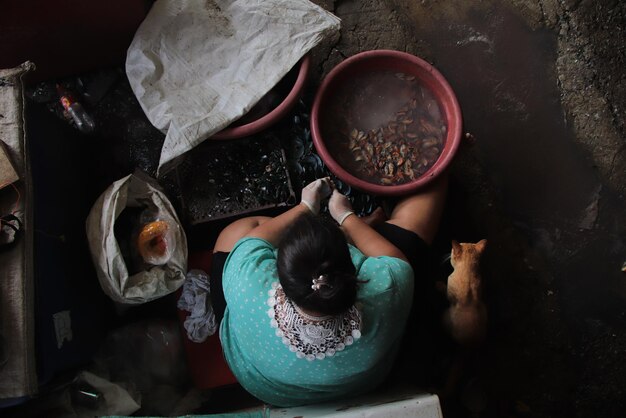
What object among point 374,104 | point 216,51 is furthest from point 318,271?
point 216,51

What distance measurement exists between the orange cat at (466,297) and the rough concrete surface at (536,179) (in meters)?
0.35

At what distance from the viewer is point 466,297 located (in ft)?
6.10

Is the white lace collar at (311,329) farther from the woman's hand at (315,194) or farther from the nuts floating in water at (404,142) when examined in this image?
the nuts floating in water at (404,142)

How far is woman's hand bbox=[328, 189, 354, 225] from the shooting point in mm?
1975

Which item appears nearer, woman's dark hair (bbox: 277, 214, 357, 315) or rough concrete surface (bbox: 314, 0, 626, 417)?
woman's dark hair (bbox: 277, 214, 357, 315)

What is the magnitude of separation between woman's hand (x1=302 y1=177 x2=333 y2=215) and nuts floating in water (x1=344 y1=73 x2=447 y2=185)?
0.19m

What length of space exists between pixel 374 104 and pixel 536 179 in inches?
35.2

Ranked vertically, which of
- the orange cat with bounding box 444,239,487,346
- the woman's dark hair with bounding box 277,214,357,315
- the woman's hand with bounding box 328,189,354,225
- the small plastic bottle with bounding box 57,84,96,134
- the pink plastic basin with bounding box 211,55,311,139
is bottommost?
the orange cat with bounding box 444,239,487,346

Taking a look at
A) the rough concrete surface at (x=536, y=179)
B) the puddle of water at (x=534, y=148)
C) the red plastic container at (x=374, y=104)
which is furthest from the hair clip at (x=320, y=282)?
the puddle of water at (x=534, y=148)

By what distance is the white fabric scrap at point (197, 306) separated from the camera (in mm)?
2027

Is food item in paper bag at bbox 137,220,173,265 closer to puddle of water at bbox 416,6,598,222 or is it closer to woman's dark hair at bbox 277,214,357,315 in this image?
woman's dark hair at bbox 277,214,357,315

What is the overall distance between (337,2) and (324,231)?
1656mm

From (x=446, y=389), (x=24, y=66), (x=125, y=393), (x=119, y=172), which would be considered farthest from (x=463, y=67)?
(x=125, y=393)

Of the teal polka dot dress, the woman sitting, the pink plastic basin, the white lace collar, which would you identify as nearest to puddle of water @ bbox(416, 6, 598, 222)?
the woman sitting
